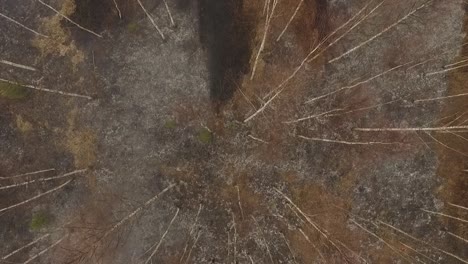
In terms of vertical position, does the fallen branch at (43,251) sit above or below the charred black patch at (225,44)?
below

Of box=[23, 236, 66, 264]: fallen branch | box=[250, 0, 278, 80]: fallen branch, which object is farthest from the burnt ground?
box=[250, 0, 278, 80]: fallen branch

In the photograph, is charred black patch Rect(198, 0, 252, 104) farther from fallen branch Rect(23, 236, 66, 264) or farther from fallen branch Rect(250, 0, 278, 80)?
fallen branch Rect(23, 236, 66, 264)

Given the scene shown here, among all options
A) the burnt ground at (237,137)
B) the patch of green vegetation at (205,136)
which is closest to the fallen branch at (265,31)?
the burnt ground at (237,137)

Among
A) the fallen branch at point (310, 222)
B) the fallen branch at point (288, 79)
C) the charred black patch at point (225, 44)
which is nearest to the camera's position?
the fallen branch at point (310, 222)

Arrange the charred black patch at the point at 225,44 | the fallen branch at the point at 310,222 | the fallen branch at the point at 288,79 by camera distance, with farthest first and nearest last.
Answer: the charred black patch at the point at 225,44 < the fallen branch at the point at 288,79 < the fallen branch at the point at 310,222

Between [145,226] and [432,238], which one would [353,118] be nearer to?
[432,238]

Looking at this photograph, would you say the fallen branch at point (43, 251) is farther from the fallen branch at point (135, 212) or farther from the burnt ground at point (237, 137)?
the fallen branch at point (135, 212)

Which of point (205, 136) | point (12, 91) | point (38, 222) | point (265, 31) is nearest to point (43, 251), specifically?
point (38, 222)
